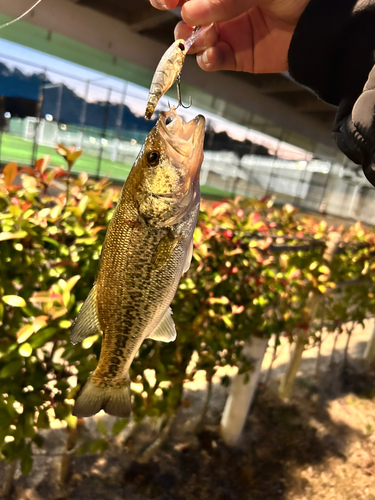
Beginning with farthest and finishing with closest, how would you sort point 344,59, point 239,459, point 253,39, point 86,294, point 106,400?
point 239,459 < point 86,294 < point 253,39 < point 344,59 < point 106,400

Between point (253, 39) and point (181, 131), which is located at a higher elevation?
point (253, 39)

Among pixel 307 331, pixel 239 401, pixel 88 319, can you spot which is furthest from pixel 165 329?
pixel 307 331

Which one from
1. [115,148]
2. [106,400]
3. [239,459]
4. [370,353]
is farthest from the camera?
[115,148]

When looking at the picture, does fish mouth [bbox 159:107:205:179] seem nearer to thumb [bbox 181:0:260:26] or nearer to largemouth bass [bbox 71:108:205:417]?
largemouth bass [bbox 71:108:205:417]

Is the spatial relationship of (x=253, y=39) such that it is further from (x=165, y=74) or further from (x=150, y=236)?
(x=150, y=236)

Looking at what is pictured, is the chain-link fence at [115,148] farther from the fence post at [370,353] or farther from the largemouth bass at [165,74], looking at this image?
the fence post at [370,353]

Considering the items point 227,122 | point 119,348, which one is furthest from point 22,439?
point 227,122

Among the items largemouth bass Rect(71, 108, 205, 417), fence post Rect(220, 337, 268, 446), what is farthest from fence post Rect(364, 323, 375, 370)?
largemouth bass Rect(71, 108, 205, 417)
